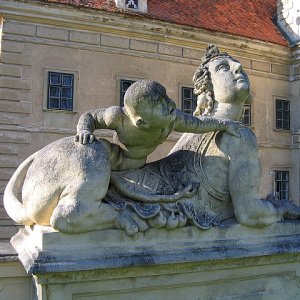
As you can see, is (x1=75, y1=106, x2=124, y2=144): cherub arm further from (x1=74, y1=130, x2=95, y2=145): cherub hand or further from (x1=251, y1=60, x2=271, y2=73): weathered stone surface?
(x1=251, y1=60, x2=271, y2=73): weathered stone surface

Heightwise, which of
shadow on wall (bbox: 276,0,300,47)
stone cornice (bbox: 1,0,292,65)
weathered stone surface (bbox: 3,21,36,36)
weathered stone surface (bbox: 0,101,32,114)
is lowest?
weathered stone surface (bbox: 0,101,32,114)

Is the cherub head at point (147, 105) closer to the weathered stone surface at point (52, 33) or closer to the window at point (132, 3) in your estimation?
the weathered stone surface at point (52, 33)

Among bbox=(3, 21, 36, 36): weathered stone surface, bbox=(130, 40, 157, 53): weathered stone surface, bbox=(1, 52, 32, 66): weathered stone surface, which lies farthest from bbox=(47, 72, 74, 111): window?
bbox=(130, 40, 157, 53): weathered stone surface

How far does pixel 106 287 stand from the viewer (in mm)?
2543

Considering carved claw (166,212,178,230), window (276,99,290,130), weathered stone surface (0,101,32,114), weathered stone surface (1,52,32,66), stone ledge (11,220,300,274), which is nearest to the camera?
stone ledge (11,220,300,274)

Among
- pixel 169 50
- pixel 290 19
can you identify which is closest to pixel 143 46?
pixel 169 50

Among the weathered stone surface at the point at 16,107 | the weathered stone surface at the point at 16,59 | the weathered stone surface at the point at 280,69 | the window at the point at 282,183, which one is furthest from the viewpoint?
the weathered stone surface at the point at 280,69

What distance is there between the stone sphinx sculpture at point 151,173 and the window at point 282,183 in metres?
12.9

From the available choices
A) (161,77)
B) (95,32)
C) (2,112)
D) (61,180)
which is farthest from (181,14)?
(61,180)

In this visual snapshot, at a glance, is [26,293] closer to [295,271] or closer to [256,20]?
[295,271]

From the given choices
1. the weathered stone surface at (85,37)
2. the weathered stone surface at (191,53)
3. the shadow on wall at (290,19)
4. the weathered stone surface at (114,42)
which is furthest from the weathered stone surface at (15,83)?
the shadow on wall at (290,19)

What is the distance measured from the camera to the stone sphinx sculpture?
8.48ft

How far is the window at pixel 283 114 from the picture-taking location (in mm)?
16047

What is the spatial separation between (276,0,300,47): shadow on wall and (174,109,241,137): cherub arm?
1393 centimetres
